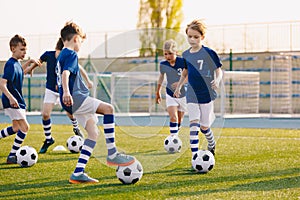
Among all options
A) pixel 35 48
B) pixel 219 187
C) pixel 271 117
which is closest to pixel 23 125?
pixel 219 187

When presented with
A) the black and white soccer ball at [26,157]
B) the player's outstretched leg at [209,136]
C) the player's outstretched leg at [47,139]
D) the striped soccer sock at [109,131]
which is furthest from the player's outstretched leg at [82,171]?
the player's outstretched leg at [47,139]

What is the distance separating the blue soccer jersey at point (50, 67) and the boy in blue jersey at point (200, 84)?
8.09ft

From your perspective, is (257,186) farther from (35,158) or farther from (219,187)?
(35,158)

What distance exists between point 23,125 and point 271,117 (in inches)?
568

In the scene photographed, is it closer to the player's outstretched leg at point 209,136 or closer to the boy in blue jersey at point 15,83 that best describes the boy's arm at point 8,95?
the boy in blue jersey at point 15,83

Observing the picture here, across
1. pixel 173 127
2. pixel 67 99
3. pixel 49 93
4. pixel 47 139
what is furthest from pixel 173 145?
pixel 67 99

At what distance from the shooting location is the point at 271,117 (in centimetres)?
2116

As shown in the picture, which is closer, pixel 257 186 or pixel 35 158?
pixel 257 186

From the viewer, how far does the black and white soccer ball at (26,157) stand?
7.40 metres

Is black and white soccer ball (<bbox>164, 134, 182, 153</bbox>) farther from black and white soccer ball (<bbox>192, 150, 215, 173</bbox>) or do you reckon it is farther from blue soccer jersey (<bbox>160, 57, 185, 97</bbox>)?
black and white soccer ball (<bbox>192, 150, 215, 173</bbox>)

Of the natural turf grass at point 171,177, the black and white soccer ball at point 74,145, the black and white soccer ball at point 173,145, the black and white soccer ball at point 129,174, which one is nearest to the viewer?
the natural turf grass at point 171,177

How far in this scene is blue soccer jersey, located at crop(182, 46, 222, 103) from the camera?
294 inches

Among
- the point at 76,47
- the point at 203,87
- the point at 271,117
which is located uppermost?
the point at 76,47

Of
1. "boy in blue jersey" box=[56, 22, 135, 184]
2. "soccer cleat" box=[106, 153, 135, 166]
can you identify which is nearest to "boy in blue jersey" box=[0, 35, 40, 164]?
"boy in blue jersey" box=[56, 22, 135, 184]
